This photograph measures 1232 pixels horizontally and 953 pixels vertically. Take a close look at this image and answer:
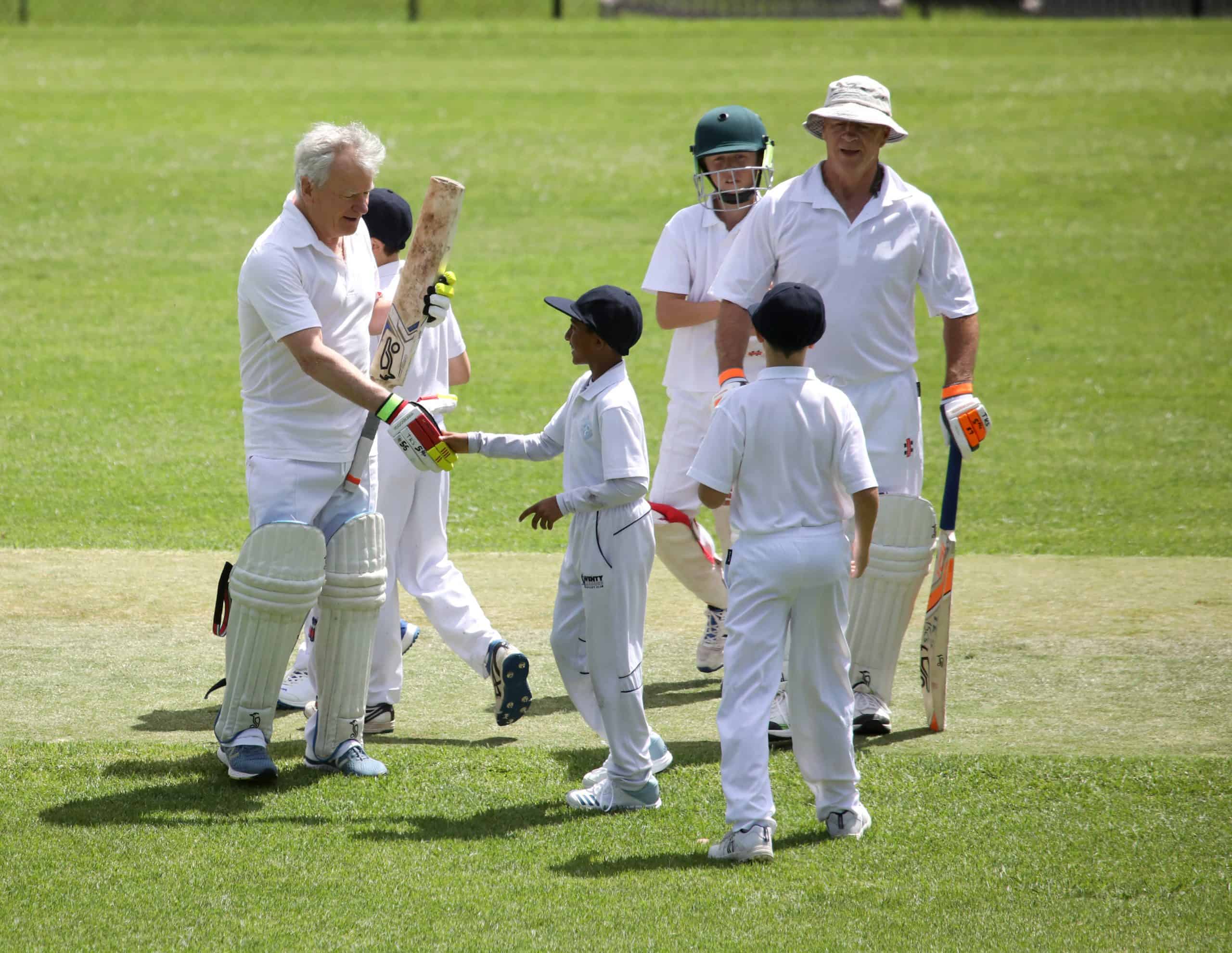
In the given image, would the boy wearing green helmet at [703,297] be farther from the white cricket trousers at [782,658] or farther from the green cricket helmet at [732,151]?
the white cricket trousers at [782,658]

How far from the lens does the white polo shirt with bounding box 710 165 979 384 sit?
5.21 metres

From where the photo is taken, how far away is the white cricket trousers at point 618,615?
4441 millimetres

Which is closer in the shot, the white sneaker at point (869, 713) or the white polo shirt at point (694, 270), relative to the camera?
the white sneaker at point (869, 713)

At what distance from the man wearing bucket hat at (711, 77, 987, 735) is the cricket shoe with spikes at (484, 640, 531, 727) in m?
1.14

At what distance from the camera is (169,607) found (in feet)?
21.9

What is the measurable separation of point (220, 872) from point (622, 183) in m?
14.9

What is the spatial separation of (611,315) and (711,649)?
2.02m

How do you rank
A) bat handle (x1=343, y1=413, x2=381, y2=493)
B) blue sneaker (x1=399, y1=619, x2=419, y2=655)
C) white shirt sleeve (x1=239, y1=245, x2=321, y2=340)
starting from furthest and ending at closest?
1. blue sneaker (x1=399, y1=619, x2=419, y2=655)
2. bat handle (x1=343, y1=413, x2=381, y2=493)
3. white shirt sleeve (x1=239, y1=245, x2=321, y2=340)

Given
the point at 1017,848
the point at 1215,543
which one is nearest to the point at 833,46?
the point at 1215,543

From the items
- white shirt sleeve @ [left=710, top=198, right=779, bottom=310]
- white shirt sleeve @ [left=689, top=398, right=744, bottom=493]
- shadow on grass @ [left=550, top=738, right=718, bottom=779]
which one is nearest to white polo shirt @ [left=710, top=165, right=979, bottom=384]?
white shirt sleeve @ [left=710, top=198, right=779, bottom=310]

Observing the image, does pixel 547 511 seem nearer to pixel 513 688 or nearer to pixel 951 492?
pixel 513 688

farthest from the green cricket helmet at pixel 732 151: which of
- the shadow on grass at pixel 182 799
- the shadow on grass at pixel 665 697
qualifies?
the shadow on grass at pixel 182 799

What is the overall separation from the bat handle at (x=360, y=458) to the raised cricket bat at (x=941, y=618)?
6.47ft

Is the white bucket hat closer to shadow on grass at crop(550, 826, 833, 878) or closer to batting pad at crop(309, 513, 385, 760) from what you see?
batting pad at crop(309, 513, 385, 760)
